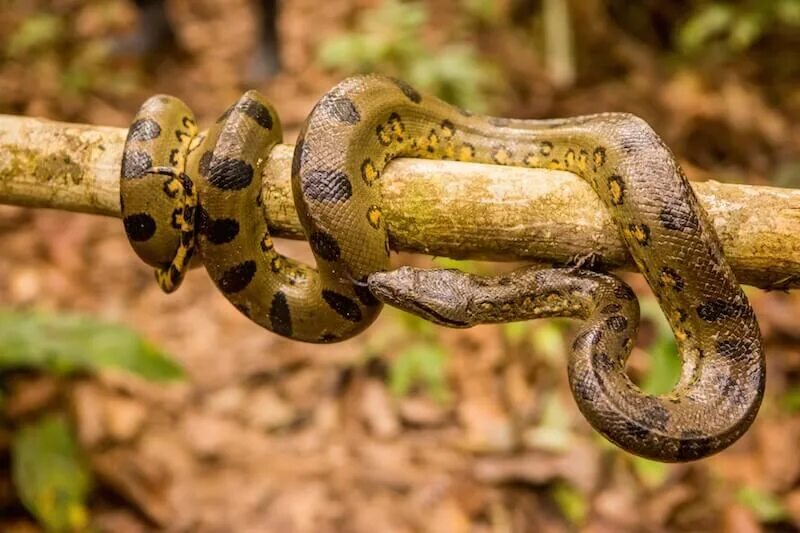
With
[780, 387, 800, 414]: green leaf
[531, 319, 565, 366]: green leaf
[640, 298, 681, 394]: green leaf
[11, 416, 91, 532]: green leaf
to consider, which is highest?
[640, 298, 681, 394]: green leaf

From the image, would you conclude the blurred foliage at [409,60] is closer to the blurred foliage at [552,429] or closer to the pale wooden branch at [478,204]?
the blurred foliage at [552,429]

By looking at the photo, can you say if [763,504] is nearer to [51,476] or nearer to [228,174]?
[228,174]

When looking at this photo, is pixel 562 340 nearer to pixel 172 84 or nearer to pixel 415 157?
pixel 415 157

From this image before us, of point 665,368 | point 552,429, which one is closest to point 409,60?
point 552,429

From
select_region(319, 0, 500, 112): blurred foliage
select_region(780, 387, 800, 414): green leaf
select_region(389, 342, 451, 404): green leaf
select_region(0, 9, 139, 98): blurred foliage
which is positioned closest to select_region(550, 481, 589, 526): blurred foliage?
select_region(389, 342, 451, 404): green leaf

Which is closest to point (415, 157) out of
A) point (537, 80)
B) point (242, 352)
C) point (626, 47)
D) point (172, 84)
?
point (242, 352)

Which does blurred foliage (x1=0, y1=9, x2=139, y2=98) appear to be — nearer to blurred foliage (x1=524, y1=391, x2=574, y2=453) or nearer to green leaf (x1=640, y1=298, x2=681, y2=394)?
blurred foliage (x1=524, y1=391, x2=574, y2=453)

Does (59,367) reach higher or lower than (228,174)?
lower

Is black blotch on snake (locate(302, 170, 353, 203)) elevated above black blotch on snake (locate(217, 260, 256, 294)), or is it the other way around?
black blotch on snake (locate(302, 170, 353, 203))
